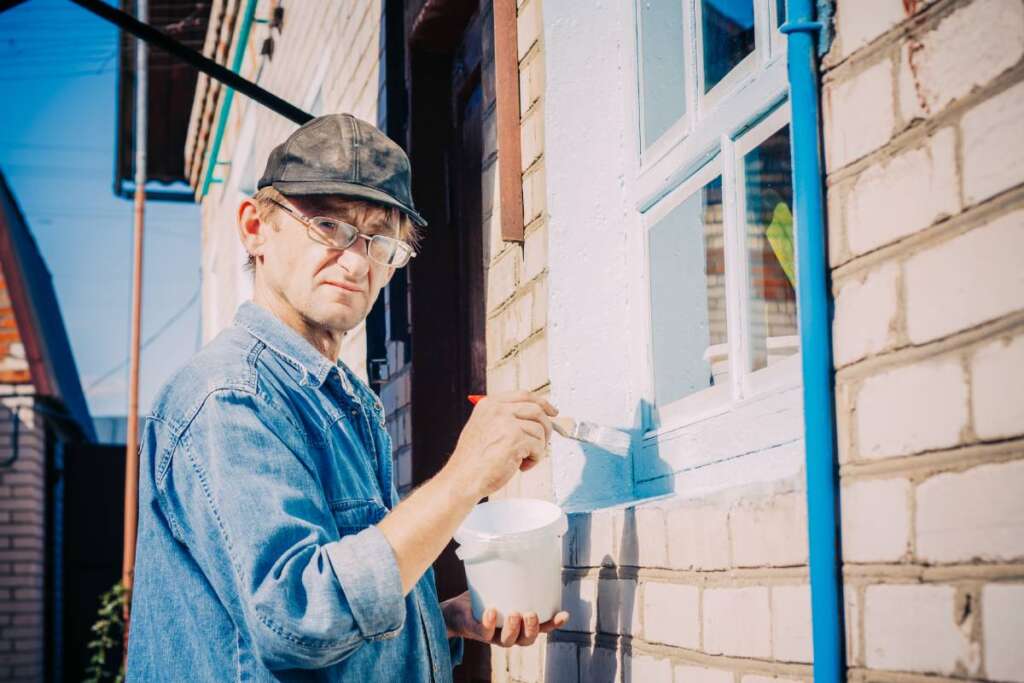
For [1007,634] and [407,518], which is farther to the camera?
[407,518]

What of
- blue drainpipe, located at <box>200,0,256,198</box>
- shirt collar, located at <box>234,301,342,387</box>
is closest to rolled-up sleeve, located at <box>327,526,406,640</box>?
shirt collar, located at <box>234,301,342,387</box>

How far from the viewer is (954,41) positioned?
104 centimetres

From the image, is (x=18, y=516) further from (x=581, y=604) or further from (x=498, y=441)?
(x=498, y=441)

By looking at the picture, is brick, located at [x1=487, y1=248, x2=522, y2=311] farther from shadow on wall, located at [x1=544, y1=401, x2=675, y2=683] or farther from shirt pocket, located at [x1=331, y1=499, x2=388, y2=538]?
shirt pocket, located at [x1=331, y1=499, x2=388, y2=538]

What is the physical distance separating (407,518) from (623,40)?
1.16 metres

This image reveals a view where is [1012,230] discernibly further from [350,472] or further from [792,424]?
[350,472]

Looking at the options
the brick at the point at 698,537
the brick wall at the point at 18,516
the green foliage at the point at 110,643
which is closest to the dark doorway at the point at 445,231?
the brick at the point at 698,537

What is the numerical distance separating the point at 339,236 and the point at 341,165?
5.1 inches

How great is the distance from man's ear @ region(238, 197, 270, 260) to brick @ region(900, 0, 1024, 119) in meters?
1.24

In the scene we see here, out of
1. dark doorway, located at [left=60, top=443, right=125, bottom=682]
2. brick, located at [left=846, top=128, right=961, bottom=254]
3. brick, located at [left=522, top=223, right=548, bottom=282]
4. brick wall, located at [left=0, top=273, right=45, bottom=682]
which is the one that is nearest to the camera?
brick, located at [left=846, top=128, right=961, bottom=254]

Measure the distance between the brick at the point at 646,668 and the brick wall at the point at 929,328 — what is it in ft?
1.79

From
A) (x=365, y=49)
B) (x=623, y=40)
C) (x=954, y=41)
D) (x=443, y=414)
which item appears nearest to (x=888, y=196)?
(x=954, y=41)

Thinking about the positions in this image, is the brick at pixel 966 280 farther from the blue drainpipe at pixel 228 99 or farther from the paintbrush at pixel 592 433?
the blue drainpipe at pixel 228 99

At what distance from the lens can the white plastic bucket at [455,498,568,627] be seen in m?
1.74
